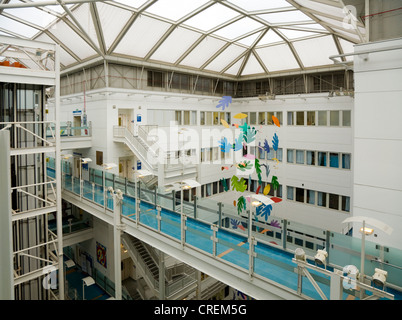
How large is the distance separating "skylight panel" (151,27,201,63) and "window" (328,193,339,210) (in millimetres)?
16628

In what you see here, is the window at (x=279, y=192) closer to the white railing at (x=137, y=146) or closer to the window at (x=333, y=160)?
the window at (x=333, y=160)

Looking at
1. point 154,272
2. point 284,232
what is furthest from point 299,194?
point 284,232

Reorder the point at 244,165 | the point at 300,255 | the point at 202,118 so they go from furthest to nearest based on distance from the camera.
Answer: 1. the point at 244,165
2. the point at 202,118
3. the point at 300,255

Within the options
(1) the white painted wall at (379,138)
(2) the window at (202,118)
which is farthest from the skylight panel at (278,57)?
(1) the white painted wall at (379,138)

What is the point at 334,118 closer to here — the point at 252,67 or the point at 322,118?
the point at 322,118

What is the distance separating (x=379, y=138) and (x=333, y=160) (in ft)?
50.2

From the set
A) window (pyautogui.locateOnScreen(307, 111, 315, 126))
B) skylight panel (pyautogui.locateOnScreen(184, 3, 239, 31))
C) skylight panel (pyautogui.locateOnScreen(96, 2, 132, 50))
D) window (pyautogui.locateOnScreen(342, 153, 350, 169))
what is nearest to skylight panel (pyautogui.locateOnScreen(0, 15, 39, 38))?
skylight panel (pyautogui.locateOnScreen(96, 2, 132, 50))

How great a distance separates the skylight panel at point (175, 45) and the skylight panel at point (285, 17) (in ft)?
16.6

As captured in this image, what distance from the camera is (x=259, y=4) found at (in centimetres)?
1702

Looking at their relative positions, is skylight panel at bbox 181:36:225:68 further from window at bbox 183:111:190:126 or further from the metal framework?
the metal framework

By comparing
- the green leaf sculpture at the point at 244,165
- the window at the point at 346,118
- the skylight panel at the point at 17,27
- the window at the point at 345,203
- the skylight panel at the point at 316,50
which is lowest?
the window at the point at 345,203

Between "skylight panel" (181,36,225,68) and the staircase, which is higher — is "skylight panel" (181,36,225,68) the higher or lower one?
the higher one

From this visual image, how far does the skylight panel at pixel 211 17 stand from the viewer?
17.7 meters

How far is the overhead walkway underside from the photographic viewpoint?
7.05 meters
